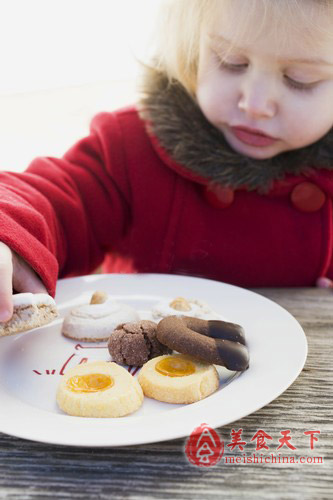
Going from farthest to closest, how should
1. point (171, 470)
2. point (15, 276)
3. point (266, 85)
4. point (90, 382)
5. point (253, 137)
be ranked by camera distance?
point (253, 137) → point (266, 85) → point (15, 276) → point (90, 382) → point (171, 470)

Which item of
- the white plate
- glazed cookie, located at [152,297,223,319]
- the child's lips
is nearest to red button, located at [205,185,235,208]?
the child's lips

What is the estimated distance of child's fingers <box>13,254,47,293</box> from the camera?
84cm

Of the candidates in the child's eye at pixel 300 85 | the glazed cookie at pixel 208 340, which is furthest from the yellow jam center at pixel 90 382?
the child's eye at pixel 300 85

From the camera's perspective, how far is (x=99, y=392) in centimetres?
64

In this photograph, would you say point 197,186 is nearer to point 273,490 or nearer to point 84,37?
point 273,490

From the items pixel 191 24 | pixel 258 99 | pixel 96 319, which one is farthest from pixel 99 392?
pixel 191 24

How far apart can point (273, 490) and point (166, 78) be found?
94cm

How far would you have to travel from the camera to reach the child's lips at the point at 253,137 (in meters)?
1.10

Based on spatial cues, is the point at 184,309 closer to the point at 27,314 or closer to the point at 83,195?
the point at 27,314

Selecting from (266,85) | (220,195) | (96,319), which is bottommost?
(96,319)

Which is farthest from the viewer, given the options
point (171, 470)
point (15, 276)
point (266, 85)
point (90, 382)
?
point (266, 85)

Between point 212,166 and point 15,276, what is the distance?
508mm

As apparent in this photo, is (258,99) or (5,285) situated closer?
(5,285)

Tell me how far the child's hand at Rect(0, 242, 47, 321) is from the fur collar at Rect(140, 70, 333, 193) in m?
0.46
